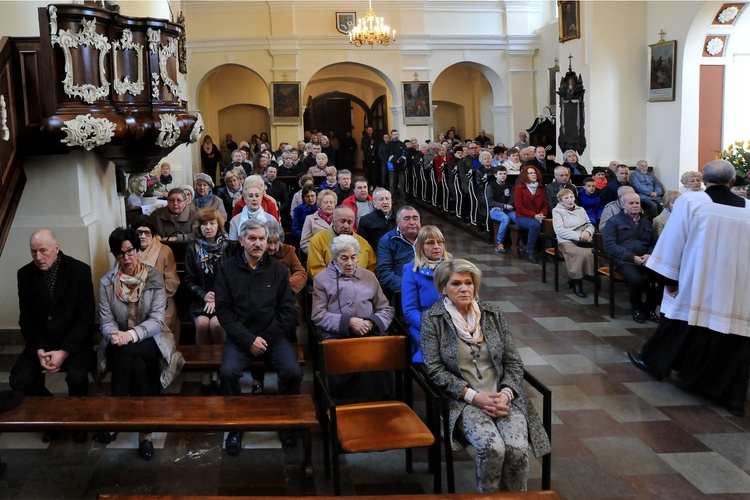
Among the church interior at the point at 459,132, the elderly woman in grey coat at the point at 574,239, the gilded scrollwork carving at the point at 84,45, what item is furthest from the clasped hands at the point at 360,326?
the elderly woman in grey coat at the point at 574,239

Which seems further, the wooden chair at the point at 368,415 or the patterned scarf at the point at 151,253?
the patterned scarf at the point at 151,253

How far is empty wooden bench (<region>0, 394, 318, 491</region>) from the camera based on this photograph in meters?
3.82

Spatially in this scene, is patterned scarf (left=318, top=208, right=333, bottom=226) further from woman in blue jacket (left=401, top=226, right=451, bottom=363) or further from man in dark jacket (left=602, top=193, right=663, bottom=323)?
man in dark jacket (left=602, top=193, right=663, bottom=323)

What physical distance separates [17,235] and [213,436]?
2.32 m

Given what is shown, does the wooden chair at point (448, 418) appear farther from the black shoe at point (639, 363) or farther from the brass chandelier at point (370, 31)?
the brass chandelier at point (370, 31)

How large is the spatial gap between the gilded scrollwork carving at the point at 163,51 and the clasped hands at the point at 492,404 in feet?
11.2

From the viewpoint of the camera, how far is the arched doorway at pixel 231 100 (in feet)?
72.6

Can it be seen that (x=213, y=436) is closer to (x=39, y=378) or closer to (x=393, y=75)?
(x=39, y=378)

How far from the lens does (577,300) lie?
8.16 m

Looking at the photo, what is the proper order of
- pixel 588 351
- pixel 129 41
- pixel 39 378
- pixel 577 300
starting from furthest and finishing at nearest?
1. pixel 577 300
2. pixel 588 351
3. pixel 129 41
4. pixel 39 378

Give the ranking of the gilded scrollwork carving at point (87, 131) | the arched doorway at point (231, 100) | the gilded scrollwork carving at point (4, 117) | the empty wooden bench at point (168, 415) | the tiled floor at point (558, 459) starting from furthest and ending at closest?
the arched doorway at point (231, 100)
the gilded scrollwork carving at point (87, 131)
the gilded scrollwork carving at point (4, 117)
the tiled floor at point (558, 459)
the empty wooden bench at point (168, 415)

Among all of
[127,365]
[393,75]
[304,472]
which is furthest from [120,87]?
[393,75]

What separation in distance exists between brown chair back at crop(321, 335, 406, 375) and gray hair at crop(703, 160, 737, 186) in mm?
2402

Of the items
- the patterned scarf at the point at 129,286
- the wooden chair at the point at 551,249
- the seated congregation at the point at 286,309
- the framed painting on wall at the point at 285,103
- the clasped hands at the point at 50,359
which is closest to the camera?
the seated congregation at the point at 286,309
